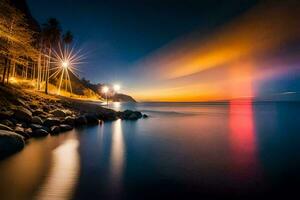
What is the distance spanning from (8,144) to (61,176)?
622 cm

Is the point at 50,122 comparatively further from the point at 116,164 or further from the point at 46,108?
the point at 116,164

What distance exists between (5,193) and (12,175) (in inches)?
88.8

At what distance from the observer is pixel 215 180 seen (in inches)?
406

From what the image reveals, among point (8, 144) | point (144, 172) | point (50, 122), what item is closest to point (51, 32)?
point (50, 122)

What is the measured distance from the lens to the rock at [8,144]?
43.1 ft

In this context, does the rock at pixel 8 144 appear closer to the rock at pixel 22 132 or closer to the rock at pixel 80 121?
the rock at pixel 22 132

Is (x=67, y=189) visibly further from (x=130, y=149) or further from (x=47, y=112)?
(x=47, y=112)

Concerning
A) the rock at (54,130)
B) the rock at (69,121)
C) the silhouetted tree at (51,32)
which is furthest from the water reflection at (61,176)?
the silhouetted tree at (51,32)

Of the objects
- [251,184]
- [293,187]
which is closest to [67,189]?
[251,184]

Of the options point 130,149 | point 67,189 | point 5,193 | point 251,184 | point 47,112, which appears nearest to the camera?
point 5,193

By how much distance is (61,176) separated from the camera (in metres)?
10.5

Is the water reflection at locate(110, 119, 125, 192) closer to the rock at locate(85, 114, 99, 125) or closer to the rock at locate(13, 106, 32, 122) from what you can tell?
the rock at locate(13, 106, 32, 122)

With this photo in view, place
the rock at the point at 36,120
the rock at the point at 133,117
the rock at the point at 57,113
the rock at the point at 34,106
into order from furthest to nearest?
the rock at the point at 133,117
the rock at the point at 57,113
the rock at the point at 34,106
the rock at the point at 36,120

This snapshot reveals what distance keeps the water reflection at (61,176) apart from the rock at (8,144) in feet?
8.58
